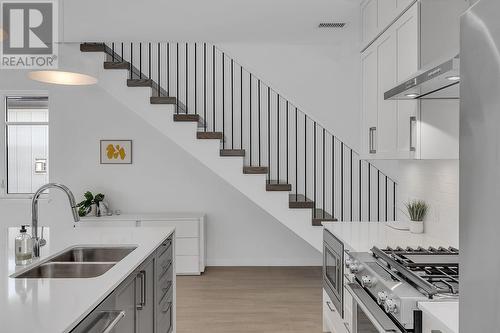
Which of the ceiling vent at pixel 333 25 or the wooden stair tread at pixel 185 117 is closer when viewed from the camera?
the ceiling vent at pixel 333 25

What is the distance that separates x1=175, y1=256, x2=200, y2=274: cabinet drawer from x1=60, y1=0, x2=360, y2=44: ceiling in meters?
2.96

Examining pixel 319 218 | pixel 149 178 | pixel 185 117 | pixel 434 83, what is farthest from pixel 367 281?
A: pixel 149 178

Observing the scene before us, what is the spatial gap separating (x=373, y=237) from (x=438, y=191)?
2.14ft

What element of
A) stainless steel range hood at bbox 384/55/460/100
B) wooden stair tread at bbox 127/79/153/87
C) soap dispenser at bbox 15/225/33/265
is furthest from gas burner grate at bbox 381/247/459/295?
wooden stair tread at bbox 127/79/153/87

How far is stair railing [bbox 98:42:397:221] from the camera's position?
6293mm

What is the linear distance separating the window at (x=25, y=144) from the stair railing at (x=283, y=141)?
161 centimetres

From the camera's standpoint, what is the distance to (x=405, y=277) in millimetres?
2006

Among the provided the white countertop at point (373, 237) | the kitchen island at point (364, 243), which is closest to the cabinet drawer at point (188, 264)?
the kitchen island at point (364, 243)

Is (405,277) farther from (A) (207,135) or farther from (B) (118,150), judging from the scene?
(B) (118,150)

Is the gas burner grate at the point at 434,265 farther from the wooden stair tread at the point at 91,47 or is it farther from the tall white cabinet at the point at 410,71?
the wooden stair tread at the point at 91,47

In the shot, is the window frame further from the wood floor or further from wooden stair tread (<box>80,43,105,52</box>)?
the wood floor

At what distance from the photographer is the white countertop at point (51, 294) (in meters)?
1.46

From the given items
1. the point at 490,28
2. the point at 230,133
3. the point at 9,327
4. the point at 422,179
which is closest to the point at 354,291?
the point at 422,179

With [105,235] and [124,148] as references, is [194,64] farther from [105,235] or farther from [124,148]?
[105,235]
